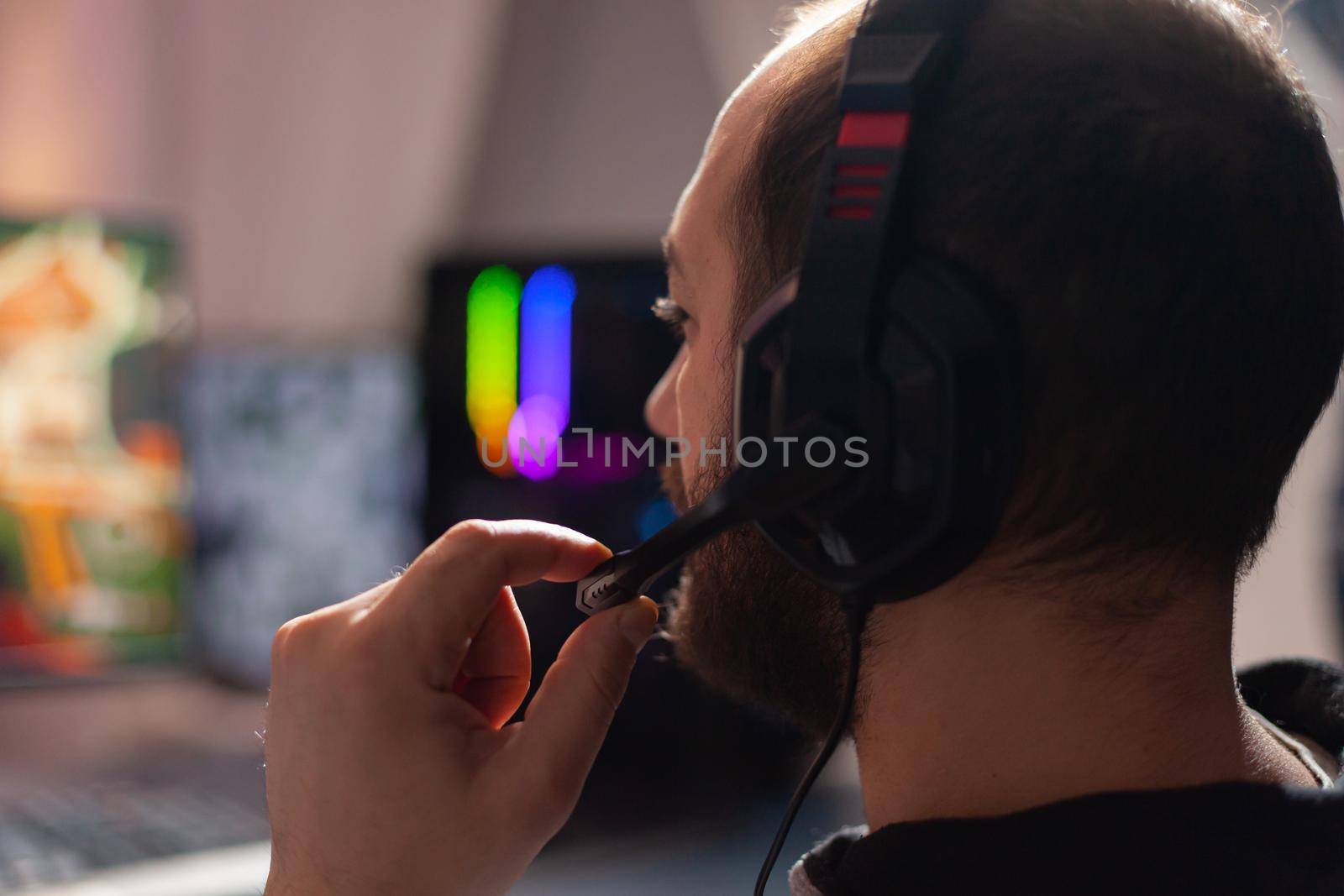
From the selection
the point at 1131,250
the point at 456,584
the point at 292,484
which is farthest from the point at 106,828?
the point at 1131,250

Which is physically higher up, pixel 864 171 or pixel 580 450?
pixel 864 171

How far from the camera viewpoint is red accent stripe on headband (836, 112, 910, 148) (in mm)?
461

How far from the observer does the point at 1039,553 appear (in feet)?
1.68

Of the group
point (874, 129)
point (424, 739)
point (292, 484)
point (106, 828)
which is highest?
point (874, 129)

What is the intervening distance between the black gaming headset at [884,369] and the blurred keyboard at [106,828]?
0.69m

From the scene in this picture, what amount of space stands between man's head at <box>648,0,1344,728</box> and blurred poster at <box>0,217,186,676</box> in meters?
0.99

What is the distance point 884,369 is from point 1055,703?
174 mm

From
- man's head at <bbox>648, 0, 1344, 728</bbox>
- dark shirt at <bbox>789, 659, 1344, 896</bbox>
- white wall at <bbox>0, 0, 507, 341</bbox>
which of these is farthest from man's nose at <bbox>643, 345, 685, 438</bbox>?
white wall at <bbox>0, 0, 507, 341</bbox>

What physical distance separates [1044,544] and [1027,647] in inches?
1.9

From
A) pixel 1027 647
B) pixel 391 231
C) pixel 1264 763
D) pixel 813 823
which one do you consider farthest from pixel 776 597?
pixel 391 231

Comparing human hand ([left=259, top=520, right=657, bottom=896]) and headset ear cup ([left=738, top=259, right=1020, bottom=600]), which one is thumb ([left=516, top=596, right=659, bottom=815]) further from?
headset ear cup ([left=738, top=259, right=1020, bottom=600])

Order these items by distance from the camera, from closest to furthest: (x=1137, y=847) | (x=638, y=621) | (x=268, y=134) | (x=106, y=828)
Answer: (x=1137, y=847)
(x=638, y=621)
(x=106, y=828)
(x=268, y=134)

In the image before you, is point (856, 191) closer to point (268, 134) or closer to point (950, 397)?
point (950, 397)

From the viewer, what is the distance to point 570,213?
1.82m
